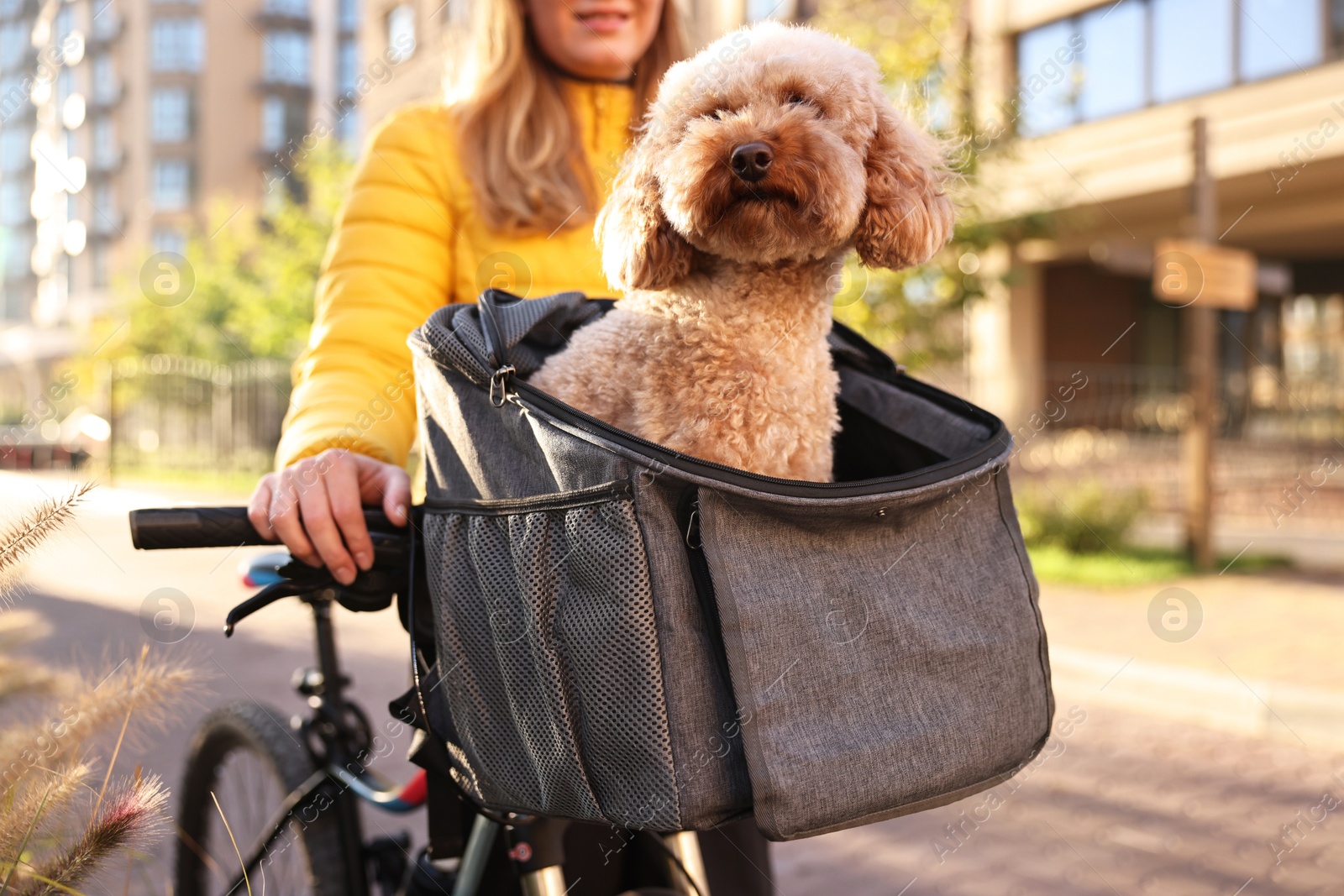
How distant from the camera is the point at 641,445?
1.03 metres

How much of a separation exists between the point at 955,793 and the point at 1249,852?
360 centimetres

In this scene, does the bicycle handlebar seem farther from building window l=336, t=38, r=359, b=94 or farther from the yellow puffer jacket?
building window l=336, t=38, r=359, b=94

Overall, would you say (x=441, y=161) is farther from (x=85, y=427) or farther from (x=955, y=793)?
(x=85, y=427)

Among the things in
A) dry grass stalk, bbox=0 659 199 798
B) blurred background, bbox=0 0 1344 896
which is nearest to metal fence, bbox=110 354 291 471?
blurred background, bbox=0 0 1344 896

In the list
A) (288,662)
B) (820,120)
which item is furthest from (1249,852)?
(288,662)

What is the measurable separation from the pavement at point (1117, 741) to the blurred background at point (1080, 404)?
0.02 meters

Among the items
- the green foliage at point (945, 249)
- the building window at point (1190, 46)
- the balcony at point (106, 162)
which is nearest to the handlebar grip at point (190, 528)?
the green foliage at point (945, 249)

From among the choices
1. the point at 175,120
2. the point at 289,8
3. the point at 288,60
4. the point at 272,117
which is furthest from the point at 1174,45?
the point at 289,8

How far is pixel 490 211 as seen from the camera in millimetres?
1839

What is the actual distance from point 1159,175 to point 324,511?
16.9m

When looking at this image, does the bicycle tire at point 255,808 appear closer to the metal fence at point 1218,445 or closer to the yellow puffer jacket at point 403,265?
the yellow puffer jacket at point 403,265

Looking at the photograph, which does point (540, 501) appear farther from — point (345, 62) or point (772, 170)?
point (345, 62)

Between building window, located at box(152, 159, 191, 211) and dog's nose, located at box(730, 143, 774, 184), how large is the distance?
55796mm

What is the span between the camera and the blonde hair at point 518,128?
1.85 meters
